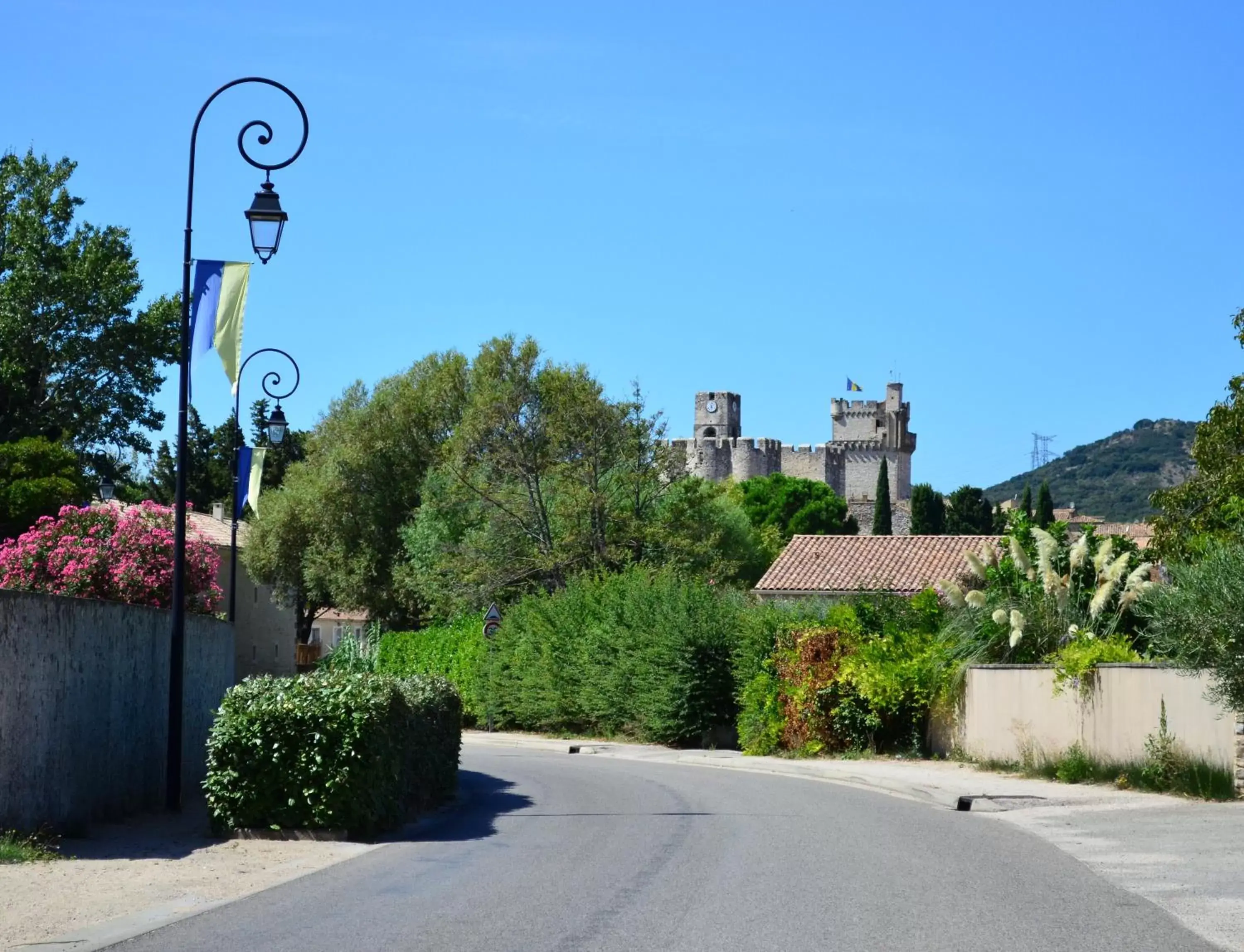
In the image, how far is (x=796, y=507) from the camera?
124375 millimetres

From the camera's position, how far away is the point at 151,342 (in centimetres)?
5481

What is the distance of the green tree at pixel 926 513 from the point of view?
351 feet

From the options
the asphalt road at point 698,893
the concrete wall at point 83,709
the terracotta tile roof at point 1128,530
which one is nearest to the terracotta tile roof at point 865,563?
the asphalt road at point 698,893

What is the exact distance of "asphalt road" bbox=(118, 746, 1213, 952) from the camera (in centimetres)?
914

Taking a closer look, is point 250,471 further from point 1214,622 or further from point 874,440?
point 874,440

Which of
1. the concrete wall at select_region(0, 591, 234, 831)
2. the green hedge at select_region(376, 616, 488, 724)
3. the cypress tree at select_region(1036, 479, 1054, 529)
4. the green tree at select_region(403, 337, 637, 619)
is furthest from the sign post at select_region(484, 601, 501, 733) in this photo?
the cypress tree at select_region(1036, 479, 1054, 529)

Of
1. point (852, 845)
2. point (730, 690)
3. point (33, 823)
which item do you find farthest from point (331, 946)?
point (730, 690)

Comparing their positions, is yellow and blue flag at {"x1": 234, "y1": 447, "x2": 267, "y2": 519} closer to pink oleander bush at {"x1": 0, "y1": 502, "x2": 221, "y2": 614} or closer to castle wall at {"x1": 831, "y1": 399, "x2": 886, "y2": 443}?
pink oleander bush at {"x1": 0, "y1": 502, "x2": 221, "y2": 614}

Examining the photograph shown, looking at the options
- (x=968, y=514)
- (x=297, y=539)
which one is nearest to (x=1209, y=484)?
(x=297, y=539)

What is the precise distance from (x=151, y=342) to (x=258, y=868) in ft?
149

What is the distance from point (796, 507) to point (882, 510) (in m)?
11.2

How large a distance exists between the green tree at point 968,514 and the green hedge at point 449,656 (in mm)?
64237

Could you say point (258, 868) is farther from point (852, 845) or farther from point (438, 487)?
point (438, 487)

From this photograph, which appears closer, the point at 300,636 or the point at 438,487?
the point at 438,487
